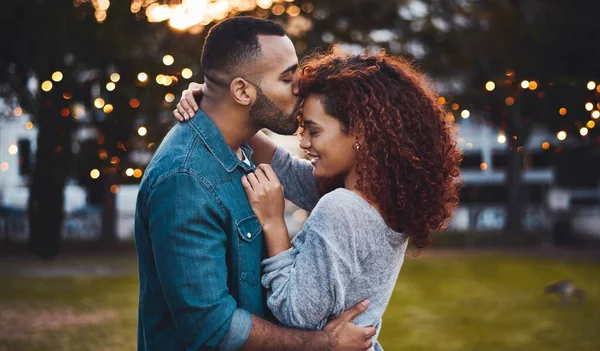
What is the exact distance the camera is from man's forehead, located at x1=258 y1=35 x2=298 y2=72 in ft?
9.50

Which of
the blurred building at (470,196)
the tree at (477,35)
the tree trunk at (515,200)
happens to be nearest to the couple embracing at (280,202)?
the blurred building at (470,196)

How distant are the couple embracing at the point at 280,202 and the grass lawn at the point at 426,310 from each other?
669cm

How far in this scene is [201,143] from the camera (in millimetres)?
2807

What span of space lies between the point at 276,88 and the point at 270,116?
0.35ft

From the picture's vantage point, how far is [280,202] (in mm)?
2912

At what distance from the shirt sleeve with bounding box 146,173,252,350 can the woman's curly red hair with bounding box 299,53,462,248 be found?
2.06 feet

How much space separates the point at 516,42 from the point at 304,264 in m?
18.1

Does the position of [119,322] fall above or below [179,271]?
below

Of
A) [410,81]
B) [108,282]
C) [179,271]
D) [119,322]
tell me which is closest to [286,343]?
[179,271]

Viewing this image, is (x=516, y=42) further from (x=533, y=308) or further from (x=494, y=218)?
(x=494, y=218)

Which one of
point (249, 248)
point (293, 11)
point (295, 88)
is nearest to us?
point (249, 248)

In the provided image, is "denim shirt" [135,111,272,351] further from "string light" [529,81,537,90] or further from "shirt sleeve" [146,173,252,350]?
"string light" [529,81,537,90]

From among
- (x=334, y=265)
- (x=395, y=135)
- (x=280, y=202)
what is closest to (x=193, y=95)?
(x=280, y=202)

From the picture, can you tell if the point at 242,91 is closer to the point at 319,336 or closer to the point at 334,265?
the point at 334,265
